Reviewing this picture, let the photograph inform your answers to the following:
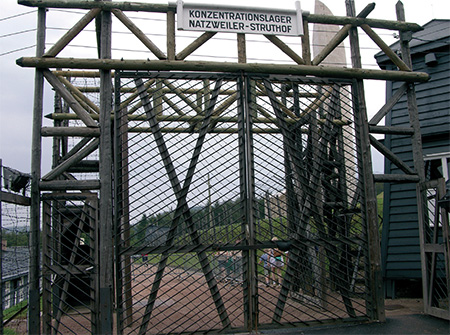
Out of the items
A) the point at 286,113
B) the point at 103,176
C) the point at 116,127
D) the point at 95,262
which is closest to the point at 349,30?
the point at 286,113

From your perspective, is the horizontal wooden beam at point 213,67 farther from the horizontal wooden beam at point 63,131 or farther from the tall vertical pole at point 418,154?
the horizontal wooden beam at point 63,131

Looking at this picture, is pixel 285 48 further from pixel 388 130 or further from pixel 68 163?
pixel 68 163

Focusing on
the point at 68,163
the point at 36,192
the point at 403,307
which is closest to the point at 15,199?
the point at 36,192

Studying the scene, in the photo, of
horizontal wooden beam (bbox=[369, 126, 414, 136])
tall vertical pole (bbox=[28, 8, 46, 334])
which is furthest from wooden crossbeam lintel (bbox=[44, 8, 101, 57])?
horizontal wooden beam (bbox=[369, 126, 414, 136])

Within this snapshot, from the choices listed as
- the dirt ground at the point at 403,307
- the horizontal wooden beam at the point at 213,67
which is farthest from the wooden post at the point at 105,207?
the dirt ground at the point at 403,307

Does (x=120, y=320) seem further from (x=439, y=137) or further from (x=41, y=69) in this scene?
(x=439, y=137)

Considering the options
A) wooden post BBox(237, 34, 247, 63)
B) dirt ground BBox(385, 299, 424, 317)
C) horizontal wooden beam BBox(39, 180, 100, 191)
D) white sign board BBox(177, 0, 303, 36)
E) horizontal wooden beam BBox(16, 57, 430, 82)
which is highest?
white sign board BBox(177, 0, 303, 36)

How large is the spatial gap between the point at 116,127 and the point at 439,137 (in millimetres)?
6838

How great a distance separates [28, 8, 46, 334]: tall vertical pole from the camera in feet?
19.4

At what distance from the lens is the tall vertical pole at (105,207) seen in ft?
19.7

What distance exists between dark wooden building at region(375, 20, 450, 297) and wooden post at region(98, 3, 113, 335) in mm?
6275

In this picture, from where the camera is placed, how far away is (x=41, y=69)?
655 centimetres

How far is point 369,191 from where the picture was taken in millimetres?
7211

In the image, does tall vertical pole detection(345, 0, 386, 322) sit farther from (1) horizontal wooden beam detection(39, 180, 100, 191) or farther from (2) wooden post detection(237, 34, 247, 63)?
(1) horizontal wooden beam detection(39, 180, 100, 191)
